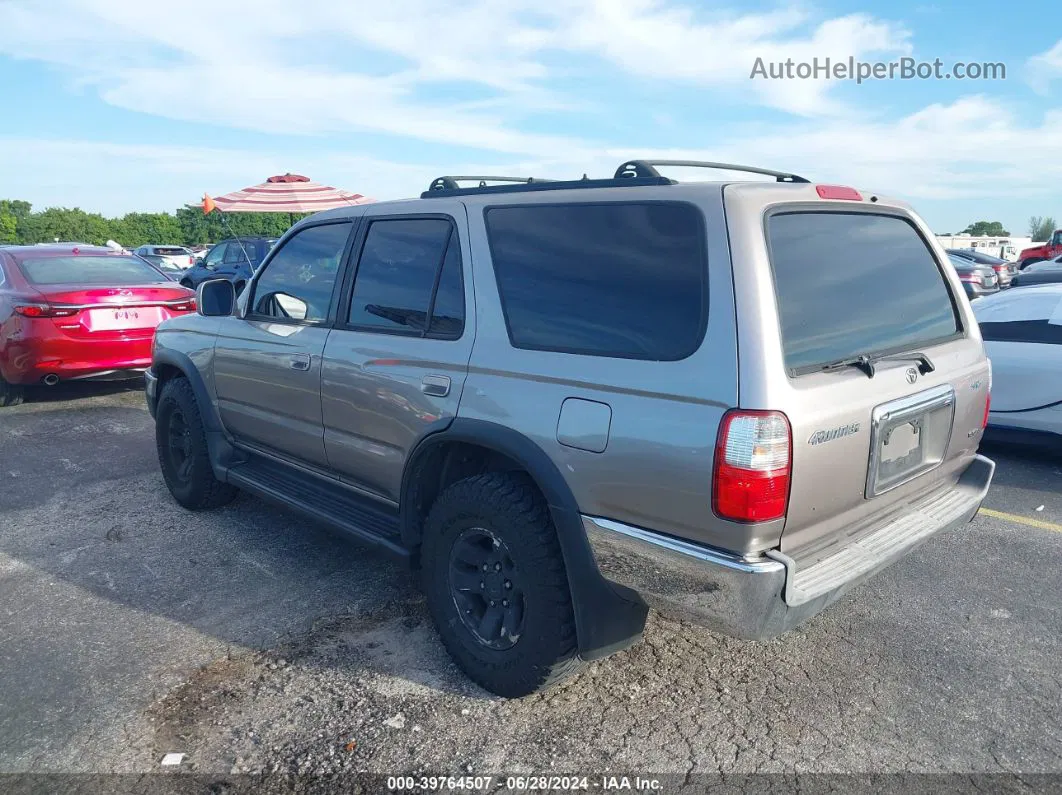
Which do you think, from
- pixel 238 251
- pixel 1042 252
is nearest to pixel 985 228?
pixel 1042 252

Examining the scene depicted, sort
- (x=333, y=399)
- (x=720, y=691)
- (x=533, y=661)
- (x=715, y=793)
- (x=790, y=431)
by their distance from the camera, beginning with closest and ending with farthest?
(x=790, y=431) → (x=715, y=793) → (x=533, y=661) → (x=720, y=691) → (x=333, y=399)

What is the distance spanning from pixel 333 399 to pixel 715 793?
221cm

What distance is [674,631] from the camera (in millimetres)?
3443

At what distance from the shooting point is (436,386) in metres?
3.09

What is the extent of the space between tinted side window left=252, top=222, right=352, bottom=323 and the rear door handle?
2.99 ft

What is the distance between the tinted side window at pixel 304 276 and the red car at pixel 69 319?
3.91 meters

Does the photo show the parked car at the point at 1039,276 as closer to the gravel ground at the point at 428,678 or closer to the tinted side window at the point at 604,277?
the gravel ground at the point at 428,678

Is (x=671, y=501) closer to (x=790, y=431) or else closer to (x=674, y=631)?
(x=790, y=431)

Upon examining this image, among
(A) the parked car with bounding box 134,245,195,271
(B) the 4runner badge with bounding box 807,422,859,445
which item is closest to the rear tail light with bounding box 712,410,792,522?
(B) the 4runner badge with bounding box 807,422,859,445

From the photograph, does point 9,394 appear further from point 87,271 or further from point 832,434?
point 832,434

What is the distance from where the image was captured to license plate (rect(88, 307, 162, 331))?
7367mm

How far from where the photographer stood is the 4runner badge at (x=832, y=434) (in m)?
2.38

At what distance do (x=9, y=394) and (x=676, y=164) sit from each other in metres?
7.58

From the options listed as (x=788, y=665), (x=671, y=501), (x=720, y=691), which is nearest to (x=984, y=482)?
(x=788, y=665)
